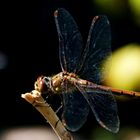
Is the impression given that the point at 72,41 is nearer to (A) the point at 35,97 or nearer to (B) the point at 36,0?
(A) the point at 35,97

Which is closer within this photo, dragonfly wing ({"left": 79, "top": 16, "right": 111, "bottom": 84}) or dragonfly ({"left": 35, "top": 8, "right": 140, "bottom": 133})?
dragonfly ({"left": 35, "top": 8, "right": 140, "bottom": 133})

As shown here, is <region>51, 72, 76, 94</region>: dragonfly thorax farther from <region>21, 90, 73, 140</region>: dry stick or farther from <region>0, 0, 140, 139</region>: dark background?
<region>0, 0, 140, 139</region>: dark background

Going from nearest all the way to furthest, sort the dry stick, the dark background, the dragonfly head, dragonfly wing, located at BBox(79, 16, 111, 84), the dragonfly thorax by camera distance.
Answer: the dry stick → the dragonfly head → the dragonfly thorax → dragonfly wing, located at BBox(79, 16, 111, 84) → the dark background

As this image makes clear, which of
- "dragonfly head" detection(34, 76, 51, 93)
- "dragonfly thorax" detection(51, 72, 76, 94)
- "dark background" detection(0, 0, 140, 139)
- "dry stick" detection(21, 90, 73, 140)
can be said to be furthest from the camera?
"dark background" detection(0, 0, 140, 139)

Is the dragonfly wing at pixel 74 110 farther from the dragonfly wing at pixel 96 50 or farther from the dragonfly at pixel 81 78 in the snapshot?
the dragonfly wing at pixel 96 50

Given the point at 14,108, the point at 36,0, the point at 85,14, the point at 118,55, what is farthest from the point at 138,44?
the point at 14,108

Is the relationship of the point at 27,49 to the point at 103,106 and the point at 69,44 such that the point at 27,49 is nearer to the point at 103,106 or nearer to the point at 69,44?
the point at 69,44

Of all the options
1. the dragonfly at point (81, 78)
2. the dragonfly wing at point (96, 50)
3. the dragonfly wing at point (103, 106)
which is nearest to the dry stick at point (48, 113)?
the dragonfly at point (81, 78)

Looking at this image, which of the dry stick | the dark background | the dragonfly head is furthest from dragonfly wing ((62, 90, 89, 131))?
the dark background
